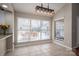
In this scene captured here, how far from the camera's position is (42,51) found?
183 cm

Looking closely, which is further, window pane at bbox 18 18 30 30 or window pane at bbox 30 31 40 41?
window pane at bbox 30 31 40 41

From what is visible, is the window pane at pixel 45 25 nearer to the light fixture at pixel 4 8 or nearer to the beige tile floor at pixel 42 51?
the beige tile floor at pixel 42 51

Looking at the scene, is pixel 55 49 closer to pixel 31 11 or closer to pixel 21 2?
pixel 31 11

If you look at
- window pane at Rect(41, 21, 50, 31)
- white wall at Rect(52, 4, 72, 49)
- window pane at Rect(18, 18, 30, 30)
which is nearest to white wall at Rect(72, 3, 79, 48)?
white wall at Rect(52, 4, 72, 49)

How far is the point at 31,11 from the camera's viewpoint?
189 cm

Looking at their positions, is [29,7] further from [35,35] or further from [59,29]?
[59,29]

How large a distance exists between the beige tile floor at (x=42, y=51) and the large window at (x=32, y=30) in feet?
0.53

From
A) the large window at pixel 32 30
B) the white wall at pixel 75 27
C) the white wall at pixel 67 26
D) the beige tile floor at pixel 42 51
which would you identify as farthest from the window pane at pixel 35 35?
the white wall at pixel 75 27

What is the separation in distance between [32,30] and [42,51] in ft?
1.52

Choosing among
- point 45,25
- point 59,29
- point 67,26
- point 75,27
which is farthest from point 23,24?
point 75,27

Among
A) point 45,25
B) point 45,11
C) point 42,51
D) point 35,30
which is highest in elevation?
point 45,11

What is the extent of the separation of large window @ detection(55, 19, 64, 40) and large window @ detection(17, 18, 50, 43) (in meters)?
0.18

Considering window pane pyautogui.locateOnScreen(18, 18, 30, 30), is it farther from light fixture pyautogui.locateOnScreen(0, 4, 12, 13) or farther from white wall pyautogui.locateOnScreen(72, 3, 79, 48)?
white wall pyautogui.locateOnScreen(72, 3, 79, 48)

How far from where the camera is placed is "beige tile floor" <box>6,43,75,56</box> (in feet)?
5.79
